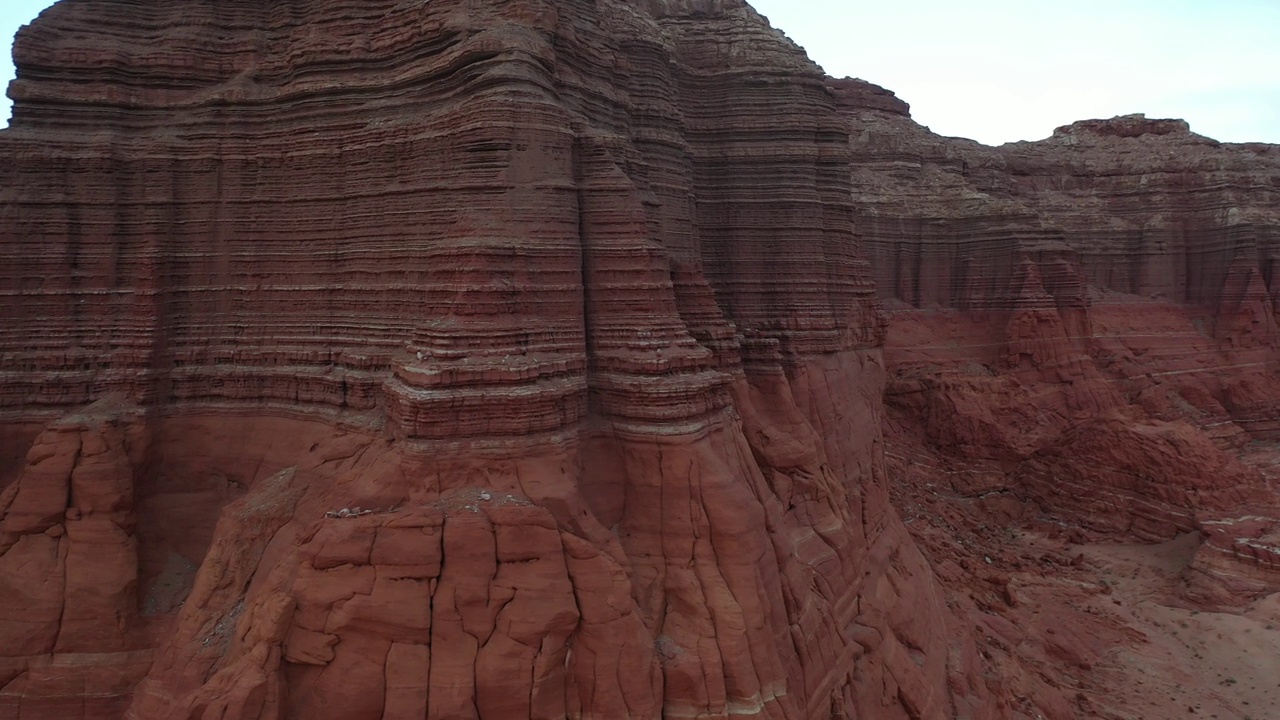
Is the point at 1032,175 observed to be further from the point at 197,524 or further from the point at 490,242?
the point at 197,524

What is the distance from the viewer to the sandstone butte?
32.9ft

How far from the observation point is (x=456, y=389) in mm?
10273

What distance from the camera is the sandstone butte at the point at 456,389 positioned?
10.0 metres

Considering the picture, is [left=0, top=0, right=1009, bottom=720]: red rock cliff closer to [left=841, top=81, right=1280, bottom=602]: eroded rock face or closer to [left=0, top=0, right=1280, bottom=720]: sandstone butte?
[left=0, top=0, right=1280, bottom=720]: sandstone butte

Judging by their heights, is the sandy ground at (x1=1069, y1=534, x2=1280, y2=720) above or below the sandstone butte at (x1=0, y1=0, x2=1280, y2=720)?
below

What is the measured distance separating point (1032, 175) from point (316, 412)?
47.7m

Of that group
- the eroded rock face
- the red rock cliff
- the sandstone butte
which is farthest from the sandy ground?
the red rock cliff

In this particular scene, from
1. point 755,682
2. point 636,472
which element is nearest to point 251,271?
point 636,472

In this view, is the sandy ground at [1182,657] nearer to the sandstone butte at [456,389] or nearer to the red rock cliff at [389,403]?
the sandstone butte at [456,389]

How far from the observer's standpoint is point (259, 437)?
43.5 ft

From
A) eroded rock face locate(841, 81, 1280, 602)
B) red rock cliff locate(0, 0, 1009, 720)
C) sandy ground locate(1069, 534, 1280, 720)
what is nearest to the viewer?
red rock cliff locate(0, 0, 1009, 720)

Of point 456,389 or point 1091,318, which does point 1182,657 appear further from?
point 456,389

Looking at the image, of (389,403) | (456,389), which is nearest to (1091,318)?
(456,389)

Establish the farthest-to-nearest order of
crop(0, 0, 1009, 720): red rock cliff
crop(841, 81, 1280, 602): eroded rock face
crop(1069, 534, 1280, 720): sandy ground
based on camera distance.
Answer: crop(841, 81, 1280, 602): eroded rock face < crop(1069, 534, 1280, 720): sandy ground < crop(0, 0, 1009, 720): red rock cliff
